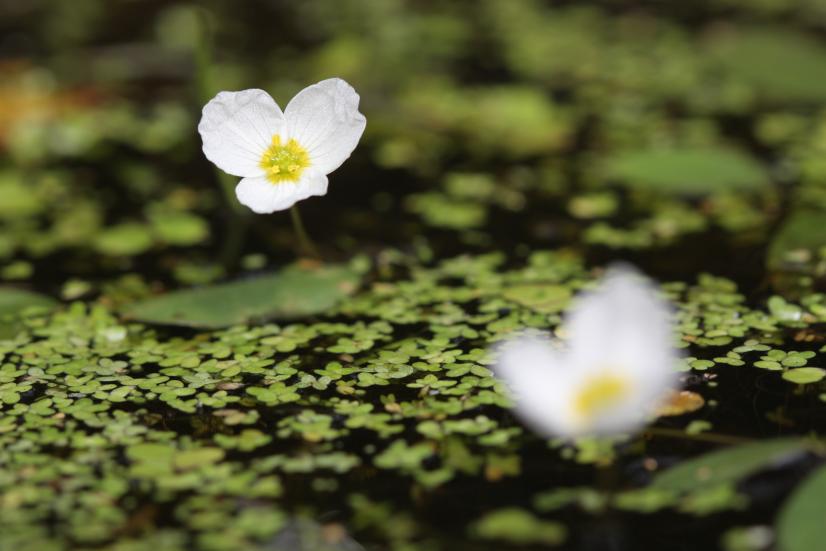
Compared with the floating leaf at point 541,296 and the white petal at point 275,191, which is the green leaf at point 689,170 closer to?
the floating leaf at point 541,296

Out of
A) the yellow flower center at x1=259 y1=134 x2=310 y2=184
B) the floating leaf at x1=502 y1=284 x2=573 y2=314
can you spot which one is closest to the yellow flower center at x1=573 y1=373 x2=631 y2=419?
the floating leaf at x1=502 y1=284 x2=573 y2=314

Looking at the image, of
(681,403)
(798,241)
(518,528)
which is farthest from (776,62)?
(518,528)

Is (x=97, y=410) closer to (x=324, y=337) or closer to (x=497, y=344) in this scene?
(x=324, y=337)

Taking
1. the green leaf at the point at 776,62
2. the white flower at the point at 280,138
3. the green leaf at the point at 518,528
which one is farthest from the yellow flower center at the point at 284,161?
the green leaf at the point at 776,62

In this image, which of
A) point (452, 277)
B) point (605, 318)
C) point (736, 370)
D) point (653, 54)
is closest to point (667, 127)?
point (653, 54)

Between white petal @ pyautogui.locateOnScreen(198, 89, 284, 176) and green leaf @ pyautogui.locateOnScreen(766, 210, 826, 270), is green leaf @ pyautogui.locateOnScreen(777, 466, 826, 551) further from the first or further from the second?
white petal @ pyautogui.locateOnScreen(198, 89, 284, 176)
